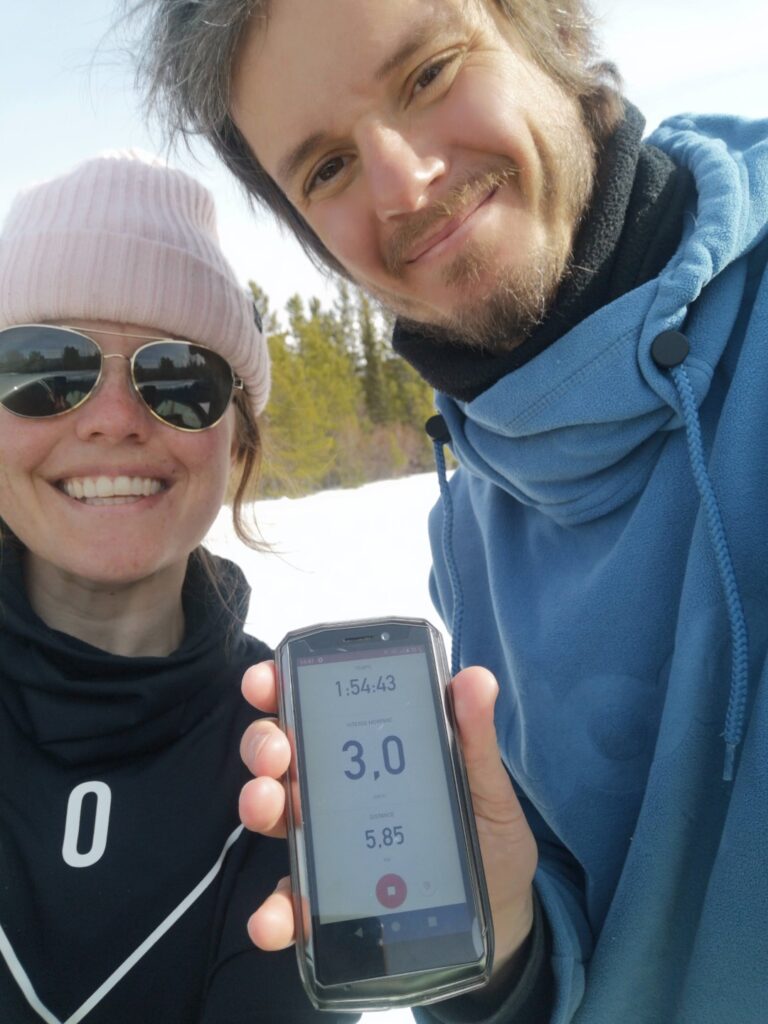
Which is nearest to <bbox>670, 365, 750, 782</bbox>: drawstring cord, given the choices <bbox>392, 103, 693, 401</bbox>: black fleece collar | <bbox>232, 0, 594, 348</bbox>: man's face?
<bbox>392, 103, 693, 401</bbox>: black fleece collar

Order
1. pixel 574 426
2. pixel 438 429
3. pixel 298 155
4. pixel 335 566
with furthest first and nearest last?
pixel 335 566, pixel 438 429, pixel 298 155, pixel 574 426

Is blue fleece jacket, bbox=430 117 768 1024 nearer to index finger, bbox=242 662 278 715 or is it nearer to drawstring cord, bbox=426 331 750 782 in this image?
drawstring cord, bbox=426 331 750 782

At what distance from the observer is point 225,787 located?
146cm

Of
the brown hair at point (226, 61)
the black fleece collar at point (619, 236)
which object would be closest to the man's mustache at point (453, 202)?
the black fleece collar at point (619, 236)

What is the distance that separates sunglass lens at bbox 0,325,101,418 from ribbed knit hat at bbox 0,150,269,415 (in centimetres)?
7

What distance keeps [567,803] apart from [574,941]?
0.25 m

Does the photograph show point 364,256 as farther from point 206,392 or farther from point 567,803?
point 567,803

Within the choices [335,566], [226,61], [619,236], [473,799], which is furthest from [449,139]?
[335,566]

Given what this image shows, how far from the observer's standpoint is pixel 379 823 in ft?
3.63

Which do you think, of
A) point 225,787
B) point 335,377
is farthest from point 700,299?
point 335,377

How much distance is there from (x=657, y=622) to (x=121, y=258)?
135 centimetres

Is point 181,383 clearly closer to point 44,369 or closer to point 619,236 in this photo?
point 44,369

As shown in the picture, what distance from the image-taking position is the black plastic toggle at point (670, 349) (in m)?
1.25

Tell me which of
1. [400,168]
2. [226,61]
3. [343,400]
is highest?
[343,400]
